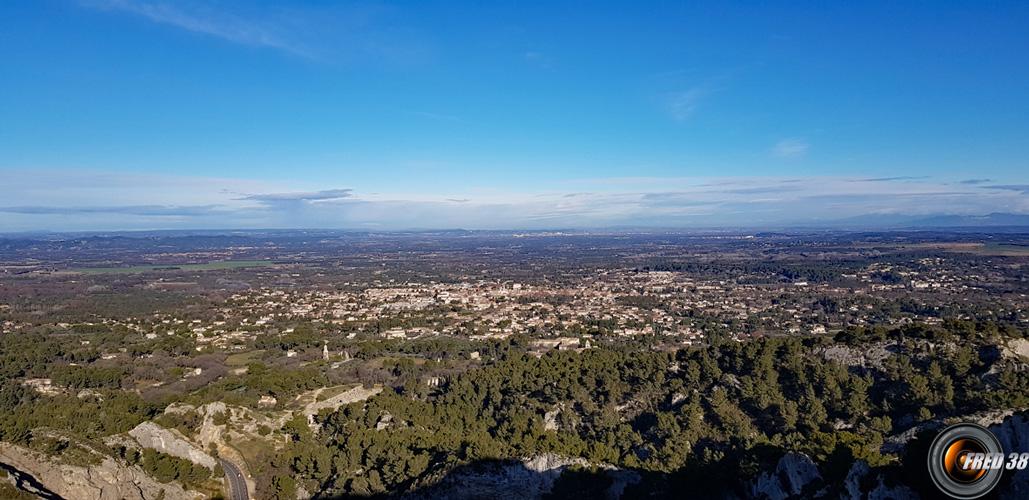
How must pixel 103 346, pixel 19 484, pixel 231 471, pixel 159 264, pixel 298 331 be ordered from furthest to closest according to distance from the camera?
pixel 159 264 < pixel 298 331 < pixel 103 346 < pixel 231 471 < pixel 19 484

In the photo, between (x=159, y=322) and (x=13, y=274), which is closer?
(x=159, y=322)

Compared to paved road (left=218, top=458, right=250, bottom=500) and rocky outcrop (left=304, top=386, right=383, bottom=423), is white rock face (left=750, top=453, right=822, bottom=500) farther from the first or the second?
rocky outcrop (left=304, top=386, right=383, bottom=423)

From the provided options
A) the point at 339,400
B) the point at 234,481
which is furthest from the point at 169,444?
the point at 339,400

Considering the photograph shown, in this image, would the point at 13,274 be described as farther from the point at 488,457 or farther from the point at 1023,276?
the point at 1023,276

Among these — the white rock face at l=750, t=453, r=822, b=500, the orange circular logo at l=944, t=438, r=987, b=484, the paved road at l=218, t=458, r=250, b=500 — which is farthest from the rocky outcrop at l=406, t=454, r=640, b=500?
the orange circular logo at l=944, t=438, r=987, b=484

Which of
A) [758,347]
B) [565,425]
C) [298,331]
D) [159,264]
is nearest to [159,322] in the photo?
[298,331]

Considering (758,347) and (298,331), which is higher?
(758,347)

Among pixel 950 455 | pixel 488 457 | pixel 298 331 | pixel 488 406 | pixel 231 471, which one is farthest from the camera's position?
pixel 298 331
